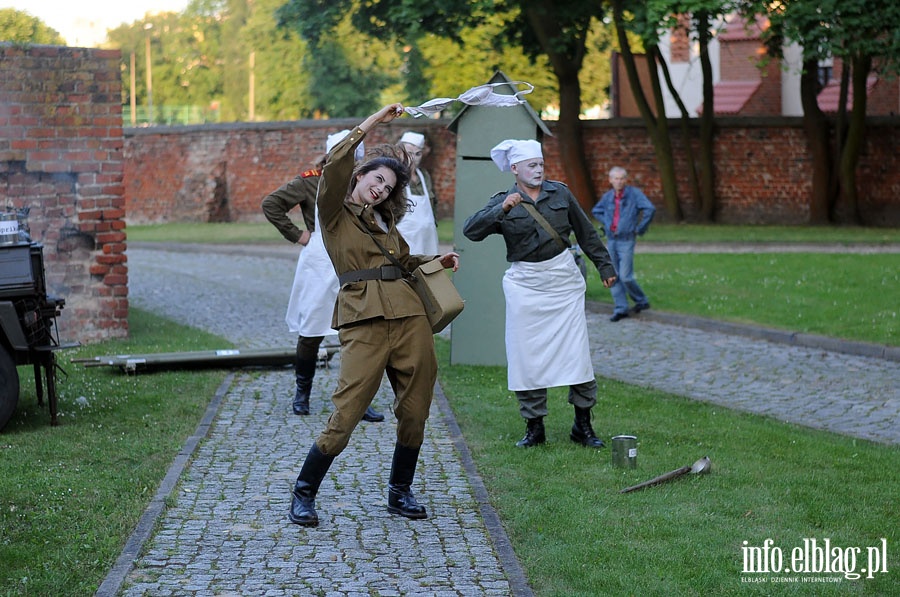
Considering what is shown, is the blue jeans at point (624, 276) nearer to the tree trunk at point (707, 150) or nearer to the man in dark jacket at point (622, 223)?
the man in dark jacket at point (622, 223)

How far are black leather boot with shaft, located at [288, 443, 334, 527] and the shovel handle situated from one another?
5.57 feet

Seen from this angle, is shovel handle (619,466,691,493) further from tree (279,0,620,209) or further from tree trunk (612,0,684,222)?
tree trunk (612,0,684,222)

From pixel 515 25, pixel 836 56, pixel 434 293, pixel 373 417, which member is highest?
pixel 515 25

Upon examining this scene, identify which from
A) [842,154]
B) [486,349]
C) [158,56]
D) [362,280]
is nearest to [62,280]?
[486,349]

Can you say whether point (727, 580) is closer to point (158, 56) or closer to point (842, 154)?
point (842, 154)

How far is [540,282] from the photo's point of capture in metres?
7.97

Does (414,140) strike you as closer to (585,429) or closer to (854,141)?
(585,429)

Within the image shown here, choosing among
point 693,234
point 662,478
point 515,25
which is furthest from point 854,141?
point 662,478

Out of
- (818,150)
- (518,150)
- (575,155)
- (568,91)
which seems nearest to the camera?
(518,150)

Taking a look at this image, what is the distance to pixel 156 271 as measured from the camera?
894 inches

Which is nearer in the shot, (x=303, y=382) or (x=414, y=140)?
(x=303, y=382)

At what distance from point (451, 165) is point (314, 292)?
25.7 metres

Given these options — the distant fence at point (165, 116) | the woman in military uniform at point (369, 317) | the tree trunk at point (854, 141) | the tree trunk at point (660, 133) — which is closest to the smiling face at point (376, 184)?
the woman in military uniform at point (369, 317)

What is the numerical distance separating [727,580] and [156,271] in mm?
18562
